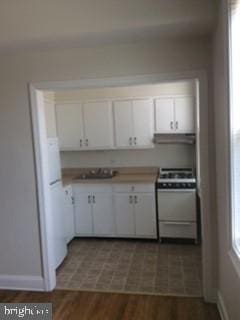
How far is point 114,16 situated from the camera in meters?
2.34

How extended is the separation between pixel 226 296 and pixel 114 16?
2419 millimetres

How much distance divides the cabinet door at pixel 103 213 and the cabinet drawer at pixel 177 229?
77 centimetres

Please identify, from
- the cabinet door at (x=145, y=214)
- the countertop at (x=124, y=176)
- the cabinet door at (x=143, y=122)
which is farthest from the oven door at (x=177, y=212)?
the cabinet door at (x=143, y=122)

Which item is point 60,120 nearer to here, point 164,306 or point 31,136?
point 31,136

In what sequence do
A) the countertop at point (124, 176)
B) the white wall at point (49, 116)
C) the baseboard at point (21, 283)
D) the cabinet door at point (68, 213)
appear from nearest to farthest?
1. the baseboard at point (21, 283)
2. the white wall at point (49, 116)
3. the cabinet door at point (68, 213)
4. the countertop at point (124, 176)

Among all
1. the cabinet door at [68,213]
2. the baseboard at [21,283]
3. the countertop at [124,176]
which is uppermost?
the countertop at [124,176]

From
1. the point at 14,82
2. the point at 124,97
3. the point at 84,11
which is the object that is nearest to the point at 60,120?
the point at 124,97

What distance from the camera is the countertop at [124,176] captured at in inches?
170

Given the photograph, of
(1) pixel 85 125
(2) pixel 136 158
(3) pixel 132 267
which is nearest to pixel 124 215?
(3) pixel 132 267

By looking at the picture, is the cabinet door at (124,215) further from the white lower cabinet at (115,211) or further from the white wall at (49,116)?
the white wall at (49,116)

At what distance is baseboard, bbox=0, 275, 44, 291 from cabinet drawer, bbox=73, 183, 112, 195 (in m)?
1.58

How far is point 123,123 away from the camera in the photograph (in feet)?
15.0

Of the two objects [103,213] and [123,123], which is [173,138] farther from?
[103,213]

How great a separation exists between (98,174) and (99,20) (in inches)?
111
